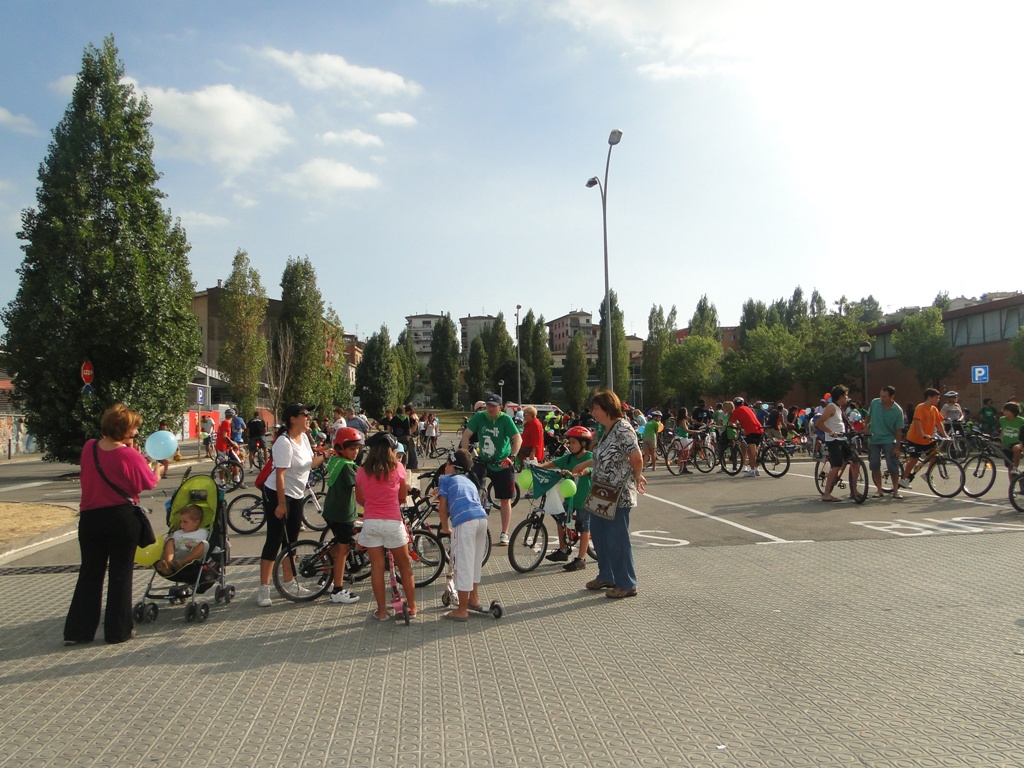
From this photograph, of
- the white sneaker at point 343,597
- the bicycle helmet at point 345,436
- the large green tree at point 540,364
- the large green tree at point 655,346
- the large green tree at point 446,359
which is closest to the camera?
the white sneaker at point 343,597

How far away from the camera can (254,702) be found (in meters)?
4.54

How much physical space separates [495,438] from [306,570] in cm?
306

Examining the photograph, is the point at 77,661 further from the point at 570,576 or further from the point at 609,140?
the point at 609,140

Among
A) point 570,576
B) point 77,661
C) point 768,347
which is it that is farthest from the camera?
point 768,347

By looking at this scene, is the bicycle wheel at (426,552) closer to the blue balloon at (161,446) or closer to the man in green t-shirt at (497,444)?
the man in green t-shirt at (497,444)

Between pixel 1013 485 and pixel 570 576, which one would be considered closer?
pixel 570 576

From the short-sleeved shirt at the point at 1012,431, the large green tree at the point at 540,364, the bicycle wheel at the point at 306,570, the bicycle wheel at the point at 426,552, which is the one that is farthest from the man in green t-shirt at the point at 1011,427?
the large green tree at the point at 540,364

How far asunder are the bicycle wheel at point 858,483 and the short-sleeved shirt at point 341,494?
9442mm

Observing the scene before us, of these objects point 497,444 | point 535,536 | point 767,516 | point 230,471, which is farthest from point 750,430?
point 230,471

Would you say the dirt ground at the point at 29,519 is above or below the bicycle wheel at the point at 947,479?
below

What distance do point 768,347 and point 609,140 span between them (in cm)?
4213

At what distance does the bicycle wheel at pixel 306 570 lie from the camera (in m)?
7.00

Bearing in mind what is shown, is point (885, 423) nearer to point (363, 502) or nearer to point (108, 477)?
point (363, 502)

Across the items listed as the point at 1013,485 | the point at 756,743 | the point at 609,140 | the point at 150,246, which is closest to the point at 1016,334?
the point at 609,140
